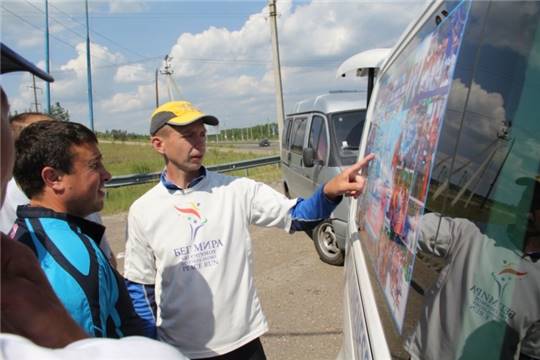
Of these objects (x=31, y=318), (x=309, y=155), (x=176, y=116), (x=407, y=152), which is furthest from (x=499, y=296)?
(x=309, y=155)

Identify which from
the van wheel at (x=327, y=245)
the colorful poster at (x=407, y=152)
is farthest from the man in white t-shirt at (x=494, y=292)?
the van wheel at (x=327, y=245)

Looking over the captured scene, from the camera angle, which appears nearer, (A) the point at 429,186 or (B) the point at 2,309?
(B) the point at 2,309

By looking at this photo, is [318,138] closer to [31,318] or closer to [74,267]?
[74,267]

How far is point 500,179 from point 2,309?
93 centimetres

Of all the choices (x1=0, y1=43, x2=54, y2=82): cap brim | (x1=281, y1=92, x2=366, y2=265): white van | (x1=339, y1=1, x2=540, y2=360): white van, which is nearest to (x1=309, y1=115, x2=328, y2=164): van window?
(x1=281, y1=92, x2=366, y2=265): white van

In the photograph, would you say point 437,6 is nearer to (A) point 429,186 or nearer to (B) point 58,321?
(A) point 429,186

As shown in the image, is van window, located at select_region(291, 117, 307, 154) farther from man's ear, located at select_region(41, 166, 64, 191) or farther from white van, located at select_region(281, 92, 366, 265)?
man's ear, located at select_region(41, 166, 64, 191)

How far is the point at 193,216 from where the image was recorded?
2.07 m

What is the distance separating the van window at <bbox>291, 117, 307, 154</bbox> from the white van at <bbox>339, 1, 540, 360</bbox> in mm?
5973

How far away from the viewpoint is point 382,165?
5.79 feet

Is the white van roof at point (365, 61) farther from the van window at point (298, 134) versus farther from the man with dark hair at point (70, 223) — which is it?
the van window at point (298, 134)

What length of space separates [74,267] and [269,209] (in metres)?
1.07

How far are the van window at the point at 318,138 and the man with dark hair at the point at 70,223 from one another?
4.37 m

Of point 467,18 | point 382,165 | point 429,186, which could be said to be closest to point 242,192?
point 382,165
